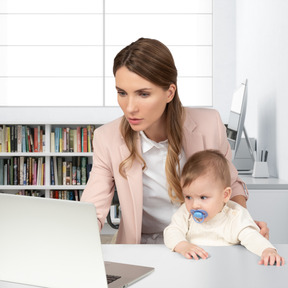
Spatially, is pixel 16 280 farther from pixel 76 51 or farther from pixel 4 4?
pixel 4 4

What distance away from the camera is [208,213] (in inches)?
58.6

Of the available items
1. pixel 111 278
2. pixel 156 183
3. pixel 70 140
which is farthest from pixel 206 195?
pixel 70 140

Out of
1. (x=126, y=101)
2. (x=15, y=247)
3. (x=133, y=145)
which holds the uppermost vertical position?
(x=126, y=101)

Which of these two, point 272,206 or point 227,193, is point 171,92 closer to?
point 227,193

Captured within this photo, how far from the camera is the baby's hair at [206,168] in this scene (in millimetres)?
1520

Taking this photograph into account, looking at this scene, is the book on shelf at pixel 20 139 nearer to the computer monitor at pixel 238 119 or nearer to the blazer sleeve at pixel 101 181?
the computer monitor at pixel 238 119

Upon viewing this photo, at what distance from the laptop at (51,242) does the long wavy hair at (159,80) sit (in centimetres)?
72

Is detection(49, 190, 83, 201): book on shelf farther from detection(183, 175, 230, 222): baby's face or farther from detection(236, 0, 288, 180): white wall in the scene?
detection(183, 175, 230, 222): baby's face

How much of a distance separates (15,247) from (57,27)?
4.80 meters

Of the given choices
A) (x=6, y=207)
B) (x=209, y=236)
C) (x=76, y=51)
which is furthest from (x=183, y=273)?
(x=76, y=51)

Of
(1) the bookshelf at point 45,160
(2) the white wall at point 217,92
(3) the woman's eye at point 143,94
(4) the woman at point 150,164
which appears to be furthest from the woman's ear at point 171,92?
(2) the white wall at point 217,92

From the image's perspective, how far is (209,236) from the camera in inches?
59.2

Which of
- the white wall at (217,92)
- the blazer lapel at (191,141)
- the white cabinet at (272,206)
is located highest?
the white wall at (217,92)

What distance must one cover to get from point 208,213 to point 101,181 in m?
0.46
